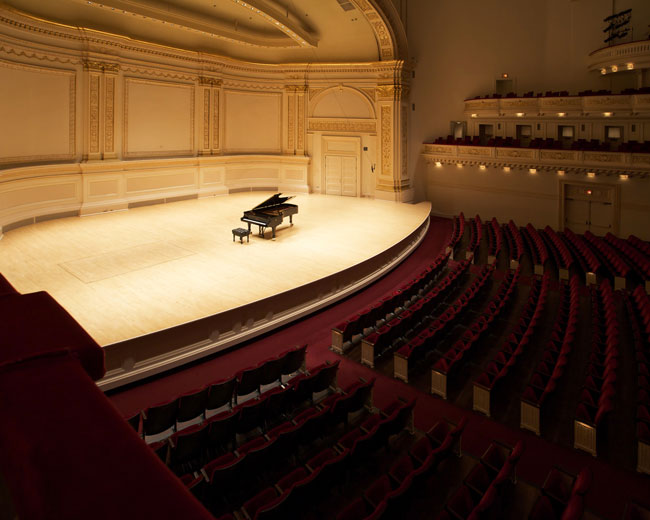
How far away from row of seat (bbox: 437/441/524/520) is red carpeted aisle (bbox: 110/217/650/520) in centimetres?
37

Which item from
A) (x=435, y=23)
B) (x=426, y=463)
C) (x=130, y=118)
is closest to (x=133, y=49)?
(x=130, y=118)

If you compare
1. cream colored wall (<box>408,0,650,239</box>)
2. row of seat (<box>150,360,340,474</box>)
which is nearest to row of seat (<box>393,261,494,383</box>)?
row of seat (<box>150,360,340,474</box>)

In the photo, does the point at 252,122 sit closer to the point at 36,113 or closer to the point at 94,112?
the point at 94,112

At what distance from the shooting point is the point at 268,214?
856 cm

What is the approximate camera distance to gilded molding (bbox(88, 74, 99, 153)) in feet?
32.2

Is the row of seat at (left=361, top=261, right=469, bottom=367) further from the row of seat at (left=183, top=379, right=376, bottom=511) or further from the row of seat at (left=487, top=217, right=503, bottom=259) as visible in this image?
the row of seat at (left=487, top=217, right=503, bottom=259)

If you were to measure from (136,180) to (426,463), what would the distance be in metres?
10.1

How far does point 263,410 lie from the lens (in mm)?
3482

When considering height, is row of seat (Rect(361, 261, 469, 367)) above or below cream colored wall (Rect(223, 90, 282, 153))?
→ below

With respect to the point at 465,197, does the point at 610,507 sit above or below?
below

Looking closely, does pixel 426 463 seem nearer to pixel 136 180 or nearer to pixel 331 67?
pixel 136 180

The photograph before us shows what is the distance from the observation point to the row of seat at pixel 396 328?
15.7 ft

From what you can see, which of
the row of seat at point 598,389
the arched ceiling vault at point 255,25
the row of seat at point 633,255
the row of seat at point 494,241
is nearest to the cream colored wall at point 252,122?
the arched ceiling vault at point 255,25

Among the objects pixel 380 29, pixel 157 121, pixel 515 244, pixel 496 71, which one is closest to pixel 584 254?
pixel 515 244
